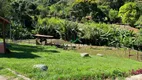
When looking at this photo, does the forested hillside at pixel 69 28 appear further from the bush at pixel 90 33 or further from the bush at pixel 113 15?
the bush at pixel 113 15

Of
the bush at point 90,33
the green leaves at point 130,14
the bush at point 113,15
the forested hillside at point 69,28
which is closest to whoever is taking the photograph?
the forested hillside at point 69,28

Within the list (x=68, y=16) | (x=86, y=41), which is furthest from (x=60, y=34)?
(x=68, y=16)

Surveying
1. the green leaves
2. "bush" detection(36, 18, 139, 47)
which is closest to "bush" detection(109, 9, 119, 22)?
the green leaves

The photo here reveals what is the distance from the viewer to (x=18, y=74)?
11961mm

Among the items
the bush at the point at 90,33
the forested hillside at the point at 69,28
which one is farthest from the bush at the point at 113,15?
the bush at the point at 90,33

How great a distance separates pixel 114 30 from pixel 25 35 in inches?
503

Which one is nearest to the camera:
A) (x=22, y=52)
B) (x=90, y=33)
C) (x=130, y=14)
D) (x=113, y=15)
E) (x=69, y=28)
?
(x=22, y=52)

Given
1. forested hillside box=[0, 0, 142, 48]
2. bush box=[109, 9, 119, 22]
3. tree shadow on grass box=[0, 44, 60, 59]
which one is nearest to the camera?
tree shadow on grass box=[0, 44, 60, 59]

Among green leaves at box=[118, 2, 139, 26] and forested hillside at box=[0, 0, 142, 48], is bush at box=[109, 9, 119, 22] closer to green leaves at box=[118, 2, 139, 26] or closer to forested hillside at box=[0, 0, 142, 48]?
green leaves at box=[118, 2, 139, 26]

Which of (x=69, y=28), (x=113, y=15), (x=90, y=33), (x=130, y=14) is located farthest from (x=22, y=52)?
(x=113, y=15)

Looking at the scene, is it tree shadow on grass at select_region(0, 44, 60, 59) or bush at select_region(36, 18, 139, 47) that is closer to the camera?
tree shadow on grass at select_region(0, 44, 60, 59)

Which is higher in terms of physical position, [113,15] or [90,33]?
[113,15]

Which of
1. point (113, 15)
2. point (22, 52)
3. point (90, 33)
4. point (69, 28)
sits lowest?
point (22, 52)

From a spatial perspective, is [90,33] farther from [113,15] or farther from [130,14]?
[113,15]
